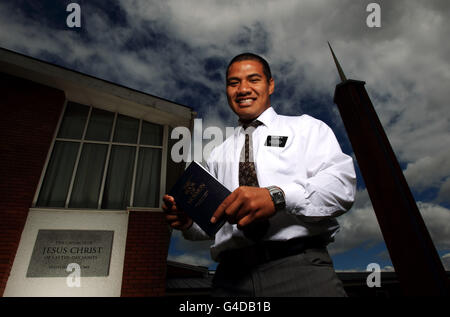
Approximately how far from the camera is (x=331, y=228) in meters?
1.27

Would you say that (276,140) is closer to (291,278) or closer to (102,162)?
(291,278)

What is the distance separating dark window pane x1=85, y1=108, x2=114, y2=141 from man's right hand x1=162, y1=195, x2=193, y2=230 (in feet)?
17.3

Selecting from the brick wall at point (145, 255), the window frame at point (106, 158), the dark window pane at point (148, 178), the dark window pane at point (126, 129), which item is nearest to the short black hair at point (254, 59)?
the brick wall at point (145, 255)

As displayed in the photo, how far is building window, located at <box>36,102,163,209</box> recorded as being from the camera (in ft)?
17.1

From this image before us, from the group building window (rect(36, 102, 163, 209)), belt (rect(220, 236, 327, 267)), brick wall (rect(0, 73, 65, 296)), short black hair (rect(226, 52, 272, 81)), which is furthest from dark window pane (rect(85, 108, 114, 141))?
belt (rect(220, 236, 327, 267))

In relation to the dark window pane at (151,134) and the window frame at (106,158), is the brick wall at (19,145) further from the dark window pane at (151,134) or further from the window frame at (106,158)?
the dark window pane at (151,134)

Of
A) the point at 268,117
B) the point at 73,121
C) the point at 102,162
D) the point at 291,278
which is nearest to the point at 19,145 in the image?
the point at 73,121

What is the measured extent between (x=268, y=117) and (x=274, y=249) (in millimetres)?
903

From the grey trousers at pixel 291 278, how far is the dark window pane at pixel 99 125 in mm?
5800

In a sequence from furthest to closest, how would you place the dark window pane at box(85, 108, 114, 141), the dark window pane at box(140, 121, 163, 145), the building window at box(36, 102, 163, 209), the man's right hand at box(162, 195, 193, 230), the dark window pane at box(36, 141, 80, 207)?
the dark window pane at box(140, 121, 163, 145) → the dark window pane at box(85, 108, 114, 141) → the building window at box(36, 102, 163, 209) → the dark window pane at box(36, 141, 80, 207) → the man's right hand at box(162, 195, 193, 230)

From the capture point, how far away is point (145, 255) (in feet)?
15.2

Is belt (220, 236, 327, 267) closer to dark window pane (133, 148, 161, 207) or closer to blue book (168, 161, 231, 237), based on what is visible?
blue book (168, 161, 231, 237)

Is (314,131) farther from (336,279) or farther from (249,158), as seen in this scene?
(336,279)
